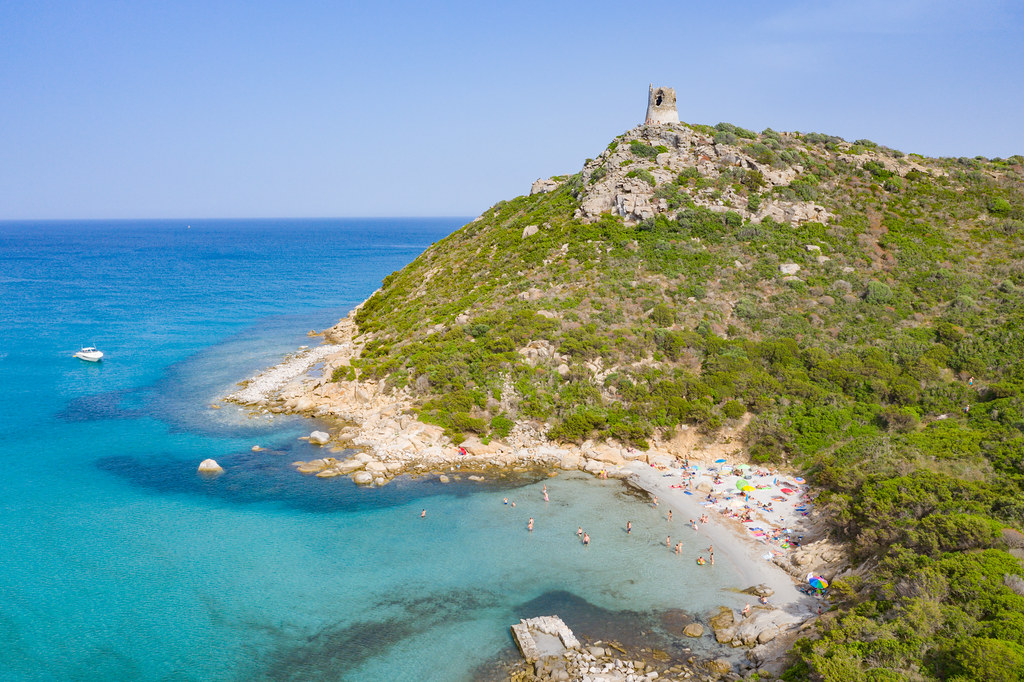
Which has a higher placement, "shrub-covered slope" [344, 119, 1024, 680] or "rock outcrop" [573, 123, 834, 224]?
"rock outcrop" [573, 123, 834, 224]

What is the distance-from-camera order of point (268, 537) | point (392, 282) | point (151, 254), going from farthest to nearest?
1. point (151, 254)
2. point (392, 282)
3. point (268, 537)

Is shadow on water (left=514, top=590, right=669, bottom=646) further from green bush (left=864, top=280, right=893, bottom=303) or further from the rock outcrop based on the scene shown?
the rock outcrop

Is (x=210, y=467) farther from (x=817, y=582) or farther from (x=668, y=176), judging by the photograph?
(x=668, y=176)

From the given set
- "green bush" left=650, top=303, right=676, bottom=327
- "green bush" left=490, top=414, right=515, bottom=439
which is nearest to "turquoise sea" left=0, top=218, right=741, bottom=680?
"green bush" left=490, top=414, right=515, bottom=439

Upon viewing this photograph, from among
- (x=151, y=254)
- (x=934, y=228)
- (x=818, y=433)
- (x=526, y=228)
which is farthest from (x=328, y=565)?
(x=151, y=254)

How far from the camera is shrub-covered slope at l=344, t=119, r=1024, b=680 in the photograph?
22.4m

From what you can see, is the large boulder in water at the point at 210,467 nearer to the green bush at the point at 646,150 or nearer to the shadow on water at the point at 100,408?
the shadow on water at the point at 100,408

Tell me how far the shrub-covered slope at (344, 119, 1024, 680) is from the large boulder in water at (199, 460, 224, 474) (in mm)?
14403

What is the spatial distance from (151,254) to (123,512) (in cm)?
18919

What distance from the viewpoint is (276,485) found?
37.1 metres

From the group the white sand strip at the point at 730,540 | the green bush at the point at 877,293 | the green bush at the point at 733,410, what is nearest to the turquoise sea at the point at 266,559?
the white sand strip at the point at 730,540

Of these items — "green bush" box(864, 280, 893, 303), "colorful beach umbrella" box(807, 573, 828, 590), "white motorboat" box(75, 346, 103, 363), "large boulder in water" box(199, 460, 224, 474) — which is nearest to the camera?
"colorful beach umbrella" box(807, 573, 828, 590)

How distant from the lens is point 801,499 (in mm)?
34062

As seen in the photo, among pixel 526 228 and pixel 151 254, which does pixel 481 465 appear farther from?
pixel 151 254
